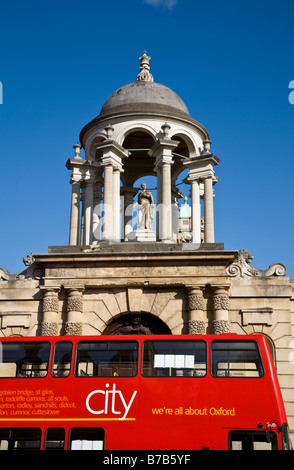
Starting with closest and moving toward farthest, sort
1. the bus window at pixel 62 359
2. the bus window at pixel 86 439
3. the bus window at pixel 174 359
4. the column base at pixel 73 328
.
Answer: the bus window at pixel 86 439
the bus window at pixel 174 359
the bus window at pixel 62 359
the column base at pixel 73 328

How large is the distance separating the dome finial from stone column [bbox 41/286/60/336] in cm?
1509

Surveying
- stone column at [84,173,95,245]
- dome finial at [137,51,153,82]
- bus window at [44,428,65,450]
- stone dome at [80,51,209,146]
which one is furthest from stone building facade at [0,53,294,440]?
dome finial at [137,51,153,82]

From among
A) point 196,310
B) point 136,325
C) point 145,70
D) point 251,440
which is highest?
point 145,70

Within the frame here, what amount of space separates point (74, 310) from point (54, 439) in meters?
9.28

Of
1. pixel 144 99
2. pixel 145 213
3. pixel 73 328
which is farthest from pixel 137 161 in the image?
pixel 73 328

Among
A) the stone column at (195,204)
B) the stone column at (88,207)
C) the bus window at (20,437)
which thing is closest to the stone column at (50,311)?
the stone column at (88,207)

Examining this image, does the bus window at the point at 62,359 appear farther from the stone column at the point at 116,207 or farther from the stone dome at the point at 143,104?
the stone dome at the point at 143,104

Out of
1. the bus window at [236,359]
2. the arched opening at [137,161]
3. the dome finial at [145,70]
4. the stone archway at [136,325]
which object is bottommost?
the bus window at [236,359]

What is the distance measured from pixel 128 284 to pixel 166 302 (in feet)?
6.14

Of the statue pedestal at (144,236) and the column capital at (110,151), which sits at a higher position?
the column capital at (110,151)

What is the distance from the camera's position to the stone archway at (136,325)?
983 inches

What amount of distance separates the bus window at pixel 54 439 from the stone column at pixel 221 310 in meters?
9.98

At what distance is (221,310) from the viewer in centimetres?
2455

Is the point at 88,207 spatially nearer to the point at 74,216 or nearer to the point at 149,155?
the point at 74,216
